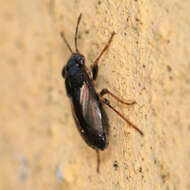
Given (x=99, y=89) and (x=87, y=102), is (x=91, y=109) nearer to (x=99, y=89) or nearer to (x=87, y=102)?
(x=87, y=102)

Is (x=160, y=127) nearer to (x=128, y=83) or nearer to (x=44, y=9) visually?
(x=128, y=83)

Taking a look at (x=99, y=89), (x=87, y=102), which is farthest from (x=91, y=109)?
(x=99, y=89)

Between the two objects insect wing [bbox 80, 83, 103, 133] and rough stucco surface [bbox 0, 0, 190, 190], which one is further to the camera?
insect wing [bbox 80, 83, 103, 133]

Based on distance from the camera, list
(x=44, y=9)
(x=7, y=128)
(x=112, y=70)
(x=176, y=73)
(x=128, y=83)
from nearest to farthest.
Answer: (x=176, y=73)
(x=128, y=83)
(x=112, y=70)
(x=44, y=9)
(x=7, y=128)

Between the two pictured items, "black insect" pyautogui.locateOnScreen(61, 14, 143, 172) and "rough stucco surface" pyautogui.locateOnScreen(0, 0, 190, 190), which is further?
"black insect" pyautogui.locateOnScreen(61, 14, 143, 172)

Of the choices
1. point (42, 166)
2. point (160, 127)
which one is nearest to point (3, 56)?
point (42, 166)
